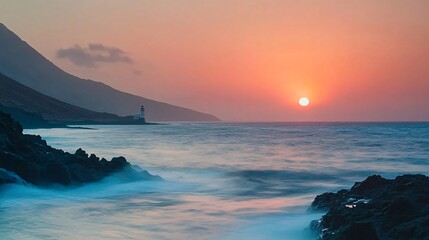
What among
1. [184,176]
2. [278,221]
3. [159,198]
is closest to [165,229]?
[278,221]

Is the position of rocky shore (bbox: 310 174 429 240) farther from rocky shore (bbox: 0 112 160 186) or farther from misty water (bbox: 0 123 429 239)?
rocky shore (bbox: 0 112 160 186)

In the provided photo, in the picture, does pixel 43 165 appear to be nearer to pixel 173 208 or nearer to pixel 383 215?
pixel 173 208

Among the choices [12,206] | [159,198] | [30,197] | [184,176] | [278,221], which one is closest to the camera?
[278,221]

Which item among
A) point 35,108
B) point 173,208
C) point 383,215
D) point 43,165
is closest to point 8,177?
point 43,165

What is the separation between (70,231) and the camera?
1066 centimetres

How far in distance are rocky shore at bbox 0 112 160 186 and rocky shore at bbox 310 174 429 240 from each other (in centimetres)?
1094

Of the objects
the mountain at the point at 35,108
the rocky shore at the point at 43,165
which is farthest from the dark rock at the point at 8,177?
the mountain at the point at 35,108

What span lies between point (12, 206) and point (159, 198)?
4.92 meters

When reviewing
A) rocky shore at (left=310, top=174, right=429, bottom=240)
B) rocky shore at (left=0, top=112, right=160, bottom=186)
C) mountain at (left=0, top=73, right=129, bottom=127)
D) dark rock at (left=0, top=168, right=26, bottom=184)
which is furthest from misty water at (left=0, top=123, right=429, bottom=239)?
mountain at (left=0, top=73, right=129, bottom=127)

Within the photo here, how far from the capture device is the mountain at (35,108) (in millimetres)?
114562

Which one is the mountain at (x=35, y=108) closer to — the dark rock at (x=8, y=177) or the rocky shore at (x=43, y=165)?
the rocky shore at (x=43, y=165)

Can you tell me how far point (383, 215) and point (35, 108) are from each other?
16032 centimetres

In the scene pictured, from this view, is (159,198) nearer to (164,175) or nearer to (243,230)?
(243,230)

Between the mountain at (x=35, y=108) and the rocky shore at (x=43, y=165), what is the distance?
3827 inches
